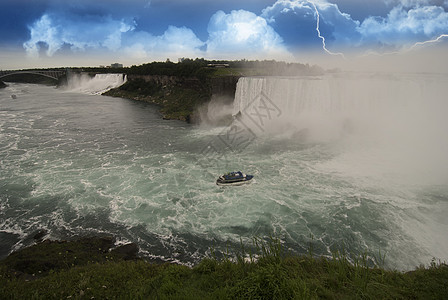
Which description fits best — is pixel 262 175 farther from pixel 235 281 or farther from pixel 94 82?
pixel 94 82

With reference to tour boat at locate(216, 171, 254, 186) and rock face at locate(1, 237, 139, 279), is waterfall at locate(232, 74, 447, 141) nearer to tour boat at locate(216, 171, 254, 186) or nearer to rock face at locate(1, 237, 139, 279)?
tour boat at locate(216, 171, 254, 186)

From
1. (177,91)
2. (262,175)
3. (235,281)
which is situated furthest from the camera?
(177,91)

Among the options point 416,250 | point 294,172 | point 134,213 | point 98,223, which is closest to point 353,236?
point 416,250

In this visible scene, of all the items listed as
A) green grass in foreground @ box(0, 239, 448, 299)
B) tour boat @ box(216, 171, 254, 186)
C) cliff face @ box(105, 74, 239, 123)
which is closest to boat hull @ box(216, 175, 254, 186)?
tour boat @ box(216, 171, 254, 186)

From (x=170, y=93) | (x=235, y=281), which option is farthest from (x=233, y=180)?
(x=170, y=93)

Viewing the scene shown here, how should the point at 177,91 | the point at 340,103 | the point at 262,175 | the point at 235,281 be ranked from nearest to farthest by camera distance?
the point at 235,281, the point at 262,175, the point at 340,103, the point at 177,91

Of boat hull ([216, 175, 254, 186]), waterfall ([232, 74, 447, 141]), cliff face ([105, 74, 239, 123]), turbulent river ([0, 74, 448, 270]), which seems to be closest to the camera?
turbulent river ([0, 74, 448, 270])

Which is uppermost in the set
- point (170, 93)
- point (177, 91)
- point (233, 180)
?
point (177, 91)
